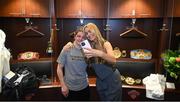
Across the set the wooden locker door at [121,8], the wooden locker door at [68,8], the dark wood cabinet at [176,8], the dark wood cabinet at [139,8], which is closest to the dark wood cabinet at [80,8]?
the wooden locker door at [68,8]

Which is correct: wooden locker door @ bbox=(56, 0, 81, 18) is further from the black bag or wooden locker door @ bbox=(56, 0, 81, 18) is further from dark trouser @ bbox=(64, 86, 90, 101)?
dark trouser @ bbox=(64, 86, 90, 101)

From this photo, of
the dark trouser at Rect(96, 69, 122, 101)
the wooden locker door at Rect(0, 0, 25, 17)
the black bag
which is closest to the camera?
the dark trouser at Rect(96, 69, 122, 101)

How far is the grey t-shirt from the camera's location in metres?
2.14

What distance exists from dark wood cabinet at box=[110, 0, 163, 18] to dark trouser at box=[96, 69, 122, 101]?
143 cm

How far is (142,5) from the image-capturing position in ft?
10.7

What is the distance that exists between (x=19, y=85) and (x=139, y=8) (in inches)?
81.6

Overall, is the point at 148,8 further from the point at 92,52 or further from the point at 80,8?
the point at 92,52

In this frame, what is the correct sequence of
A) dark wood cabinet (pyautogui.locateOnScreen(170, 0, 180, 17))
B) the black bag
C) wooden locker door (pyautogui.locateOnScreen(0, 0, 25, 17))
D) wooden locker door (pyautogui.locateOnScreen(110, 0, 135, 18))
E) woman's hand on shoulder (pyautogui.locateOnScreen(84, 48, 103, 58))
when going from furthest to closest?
wooden locker door (pyautogui.locateOnScreen(110, 0, 135, 18)) → wooden locker door (pyautogui.locateOnScreen(0, 0, 25, 17)) → dark wood cabinet (pyautogui.locateOnScreen(170, 0, 180, 17)) → the black bag → woman's hand on shoulder (pyautogui.locateOnScreen(84, 48, 103, 58))

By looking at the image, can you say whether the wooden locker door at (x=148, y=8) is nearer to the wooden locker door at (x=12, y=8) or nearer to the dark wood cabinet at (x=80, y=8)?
the dark wood cabinet at (x=80, y=8)

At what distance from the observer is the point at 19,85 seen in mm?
2221

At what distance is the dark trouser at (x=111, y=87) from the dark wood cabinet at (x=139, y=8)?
1427 mm

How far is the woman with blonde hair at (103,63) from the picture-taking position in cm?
196

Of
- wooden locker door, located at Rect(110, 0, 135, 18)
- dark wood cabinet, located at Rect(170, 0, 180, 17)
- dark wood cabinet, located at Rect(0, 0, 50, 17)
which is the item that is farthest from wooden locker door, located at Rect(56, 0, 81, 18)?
dark wood cabinet, located at Rect(170, 0, 180, 17)

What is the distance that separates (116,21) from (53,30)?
103 cm
